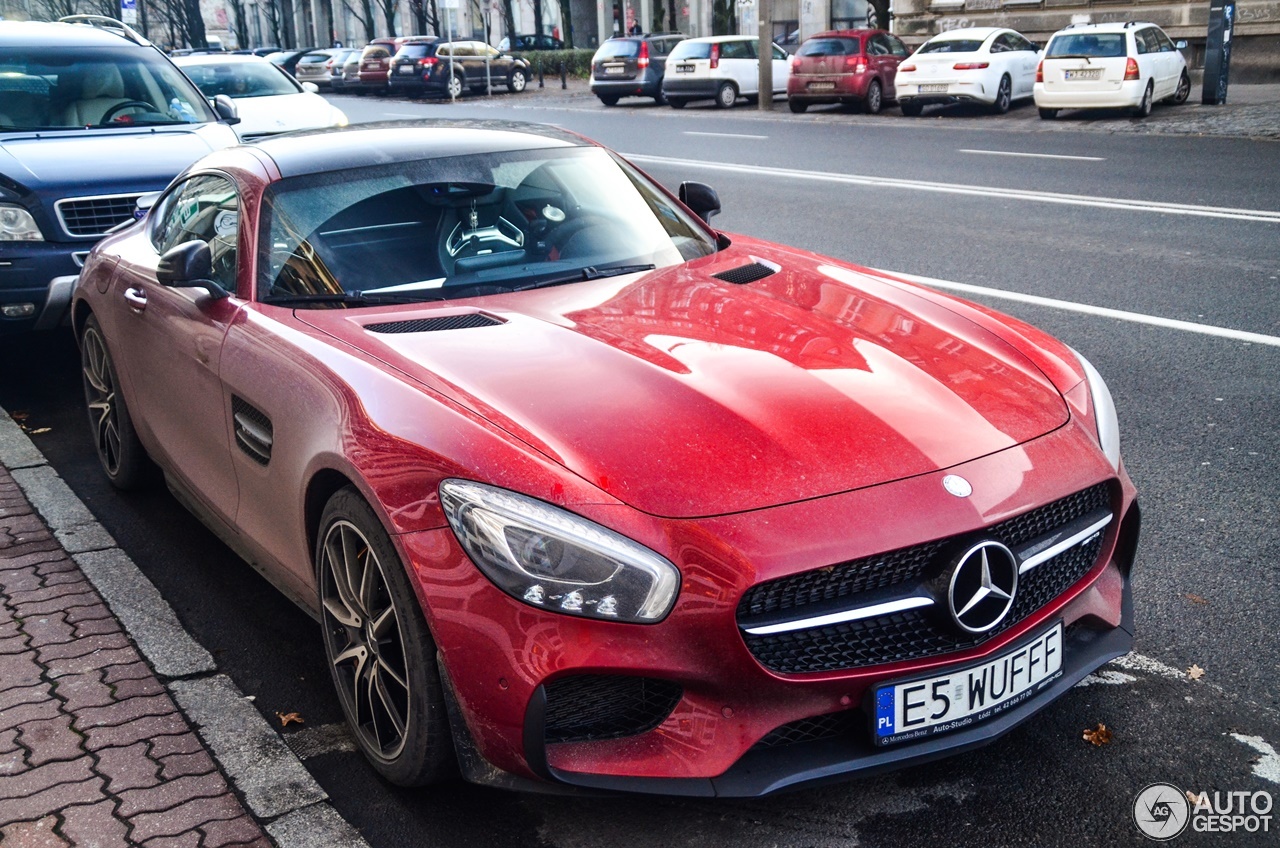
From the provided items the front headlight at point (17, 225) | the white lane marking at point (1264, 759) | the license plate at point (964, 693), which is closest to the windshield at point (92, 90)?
the front headlight at point (17, 225)

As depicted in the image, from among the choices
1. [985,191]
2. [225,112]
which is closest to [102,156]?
[225,112]

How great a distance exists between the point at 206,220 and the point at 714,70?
24935 millimetres

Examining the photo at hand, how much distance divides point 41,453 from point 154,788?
3.23 meters

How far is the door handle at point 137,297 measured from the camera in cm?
457

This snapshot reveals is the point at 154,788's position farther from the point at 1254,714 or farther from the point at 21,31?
the point at 21,31

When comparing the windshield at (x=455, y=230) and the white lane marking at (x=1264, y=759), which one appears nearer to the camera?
the white lane marking at (x=1264, y=759)

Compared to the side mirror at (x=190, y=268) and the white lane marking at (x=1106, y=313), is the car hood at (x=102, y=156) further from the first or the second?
the white lane marking at (x=1106, y=313)

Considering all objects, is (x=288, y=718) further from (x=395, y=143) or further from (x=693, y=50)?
(x=693, y=50)

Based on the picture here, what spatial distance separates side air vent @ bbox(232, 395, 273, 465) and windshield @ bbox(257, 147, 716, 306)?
0.36 m

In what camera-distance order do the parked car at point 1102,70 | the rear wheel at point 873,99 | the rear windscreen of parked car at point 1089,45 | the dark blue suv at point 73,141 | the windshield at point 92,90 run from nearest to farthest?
the dark blue suv at point 73,141, the windshield at point 92,90, the parked car at point 1102,70, the rear windscreen of parked car at point 1089,45, the rear wheel at point 873,99

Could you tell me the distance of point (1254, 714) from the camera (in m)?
3.25

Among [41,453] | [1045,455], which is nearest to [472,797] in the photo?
[1045,455]

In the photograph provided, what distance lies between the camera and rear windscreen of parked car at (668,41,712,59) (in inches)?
1117

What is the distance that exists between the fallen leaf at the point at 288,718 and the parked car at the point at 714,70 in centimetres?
2618
